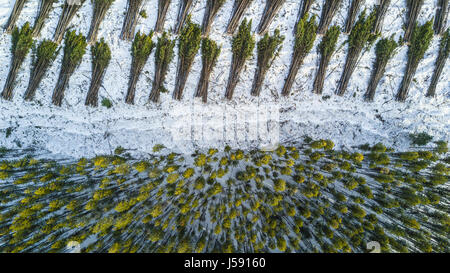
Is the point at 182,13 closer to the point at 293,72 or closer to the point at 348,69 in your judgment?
the point at 293,72

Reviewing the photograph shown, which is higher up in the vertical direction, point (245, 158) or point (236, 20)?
point (236, 20)

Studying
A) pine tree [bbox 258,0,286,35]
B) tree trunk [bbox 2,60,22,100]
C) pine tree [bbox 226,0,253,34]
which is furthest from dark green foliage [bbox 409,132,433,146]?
tree trunk [bbox 2,60,22,100]

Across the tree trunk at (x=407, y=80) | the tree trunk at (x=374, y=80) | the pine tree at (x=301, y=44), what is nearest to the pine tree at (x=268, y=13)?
the pine tree at (x=301, y=44)

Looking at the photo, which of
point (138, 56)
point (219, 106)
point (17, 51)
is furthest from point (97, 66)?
point (219, 106)

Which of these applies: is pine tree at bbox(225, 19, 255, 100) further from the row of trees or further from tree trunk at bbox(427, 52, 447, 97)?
tree trunk at bbox(427, 52, 447, 97)
